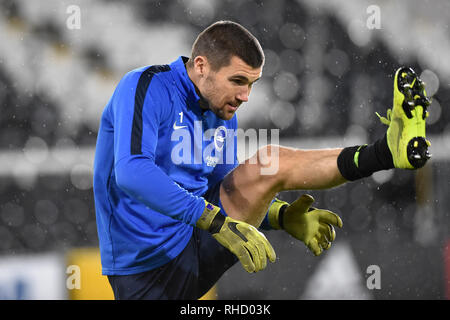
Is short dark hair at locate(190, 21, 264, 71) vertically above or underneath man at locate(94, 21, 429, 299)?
above

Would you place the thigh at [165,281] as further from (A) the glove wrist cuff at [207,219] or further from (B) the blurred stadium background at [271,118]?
(B) the blurred stadium background at [271,118]

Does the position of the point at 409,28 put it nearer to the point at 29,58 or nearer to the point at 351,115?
the point at 351,115

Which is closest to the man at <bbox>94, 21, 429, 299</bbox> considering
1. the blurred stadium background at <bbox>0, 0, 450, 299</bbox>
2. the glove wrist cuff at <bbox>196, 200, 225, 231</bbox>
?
the glove wrist cuff at <bbox>196, 200, 225, 231</bbox>

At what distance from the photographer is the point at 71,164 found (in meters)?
3.27

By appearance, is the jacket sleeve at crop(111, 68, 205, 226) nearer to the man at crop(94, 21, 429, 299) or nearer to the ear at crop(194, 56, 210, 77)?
the man at crop(94, 21, 429, 299)

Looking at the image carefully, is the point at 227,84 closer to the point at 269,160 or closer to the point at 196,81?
the point at 196,81

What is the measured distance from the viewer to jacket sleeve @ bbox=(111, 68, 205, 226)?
1.58 m

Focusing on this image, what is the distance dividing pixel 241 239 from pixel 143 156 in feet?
1.15

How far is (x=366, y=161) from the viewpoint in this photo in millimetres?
1662

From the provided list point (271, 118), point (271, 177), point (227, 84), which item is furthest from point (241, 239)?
point (271, 118)

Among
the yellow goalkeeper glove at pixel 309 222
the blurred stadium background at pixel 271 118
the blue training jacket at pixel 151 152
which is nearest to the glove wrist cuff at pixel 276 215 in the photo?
the yellow goalkeeper glove at pixel 309 222

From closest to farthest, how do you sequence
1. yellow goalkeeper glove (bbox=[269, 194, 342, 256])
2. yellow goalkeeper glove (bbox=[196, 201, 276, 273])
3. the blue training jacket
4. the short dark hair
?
yellow goalkeeper glove (bbox=[196, 201, 276, 273]) → the blue training jacket → the short dark hair → yellow goalkeeper glove (bbox=[269, 194, 342, 256])

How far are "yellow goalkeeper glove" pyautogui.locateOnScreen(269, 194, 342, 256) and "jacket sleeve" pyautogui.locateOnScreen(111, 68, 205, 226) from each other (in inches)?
20.4

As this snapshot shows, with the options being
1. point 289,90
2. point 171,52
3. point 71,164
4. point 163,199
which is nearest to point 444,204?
point 289,90
